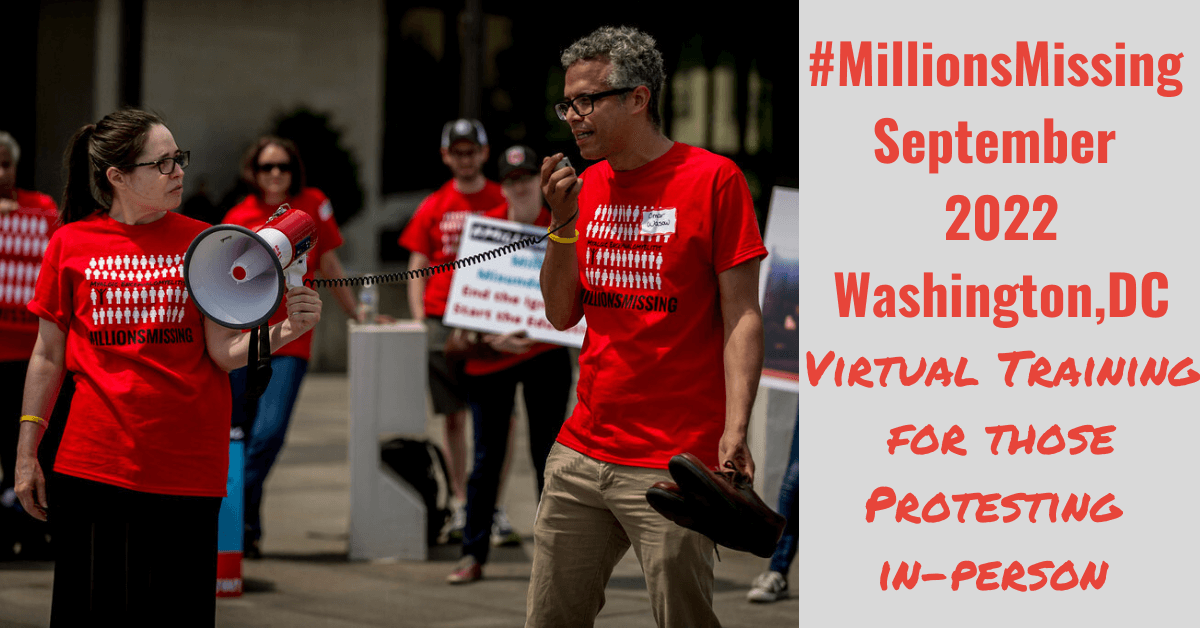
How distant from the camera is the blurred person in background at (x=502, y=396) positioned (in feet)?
20.5

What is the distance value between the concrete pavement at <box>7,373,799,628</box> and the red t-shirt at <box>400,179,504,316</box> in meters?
1.26

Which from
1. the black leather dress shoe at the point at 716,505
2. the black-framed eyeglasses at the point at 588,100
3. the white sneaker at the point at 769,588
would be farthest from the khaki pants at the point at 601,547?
the white sneaker at the point at 769,588

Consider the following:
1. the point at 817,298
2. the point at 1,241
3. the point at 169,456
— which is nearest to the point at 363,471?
the point at 1,241

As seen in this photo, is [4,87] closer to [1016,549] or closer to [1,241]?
[1,241]

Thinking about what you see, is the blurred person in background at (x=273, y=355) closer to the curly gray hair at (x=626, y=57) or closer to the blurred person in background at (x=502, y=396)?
the blurred person in background at (x=502, y=396)

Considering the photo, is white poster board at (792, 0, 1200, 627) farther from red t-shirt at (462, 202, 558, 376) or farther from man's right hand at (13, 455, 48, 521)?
red t-shirt at (462, 202, 558, 376)

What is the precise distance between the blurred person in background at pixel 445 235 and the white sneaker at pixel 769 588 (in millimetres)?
1646

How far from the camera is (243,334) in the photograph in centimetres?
364

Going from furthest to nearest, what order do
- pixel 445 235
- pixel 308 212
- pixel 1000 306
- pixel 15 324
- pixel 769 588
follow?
pixel 445 235 → pixel 308 212 → pixel 15 324 → pixel 769 588 → pixel 1000 306

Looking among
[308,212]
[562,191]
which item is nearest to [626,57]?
[562,191]

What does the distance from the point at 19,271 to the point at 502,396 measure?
222cm

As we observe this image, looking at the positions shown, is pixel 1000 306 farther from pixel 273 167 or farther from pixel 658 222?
pixel 273 167

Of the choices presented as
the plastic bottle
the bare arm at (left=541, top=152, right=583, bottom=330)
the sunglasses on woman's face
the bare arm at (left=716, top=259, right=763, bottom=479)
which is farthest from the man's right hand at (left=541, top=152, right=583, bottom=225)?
the plastic bottle

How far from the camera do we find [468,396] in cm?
655
